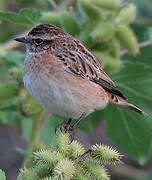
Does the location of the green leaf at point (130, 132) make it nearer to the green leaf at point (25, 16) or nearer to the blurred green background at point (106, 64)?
the blurred green background at point (106, 64)

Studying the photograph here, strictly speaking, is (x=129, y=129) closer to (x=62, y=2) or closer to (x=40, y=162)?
(x=62, y=2)

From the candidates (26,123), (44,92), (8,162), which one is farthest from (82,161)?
(8,162)

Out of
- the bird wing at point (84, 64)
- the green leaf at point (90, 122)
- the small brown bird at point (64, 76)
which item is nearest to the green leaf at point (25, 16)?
the small brown bird at point (64, 76)

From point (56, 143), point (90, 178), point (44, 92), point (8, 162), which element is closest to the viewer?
point (90, 178)

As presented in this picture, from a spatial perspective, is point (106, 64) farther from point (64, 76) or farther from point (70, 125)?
point (70, 125)

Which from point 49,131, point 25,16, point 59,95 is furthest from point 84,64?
point 49,131

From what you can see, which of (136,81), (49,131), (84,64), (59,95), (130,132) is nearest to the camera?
(59,95)

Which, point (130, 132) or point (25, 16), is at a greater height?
point (25, 16)
